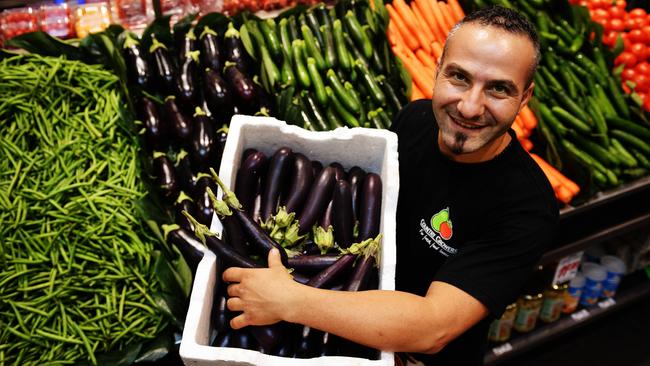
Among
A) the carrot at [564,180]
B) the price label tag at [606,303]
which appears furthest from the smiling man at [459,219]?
the price label tag at [606,303]

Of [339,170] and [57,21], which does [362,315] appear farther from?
[57,21]

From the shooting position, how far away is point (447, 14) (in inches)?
146

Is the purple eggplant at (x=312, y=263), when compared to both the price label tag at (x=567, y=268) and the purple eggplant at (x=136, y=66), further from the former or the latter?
the price label tag at (x=567, y=268)

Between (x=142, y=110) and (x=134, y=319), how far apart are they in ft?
3.47

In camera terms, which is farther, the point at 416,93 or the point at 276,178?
the point at 416,93

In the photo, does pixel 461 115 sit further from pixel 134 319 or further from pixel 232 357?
pixel 134 319

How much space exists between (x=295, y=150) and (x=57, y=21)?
7.96ft

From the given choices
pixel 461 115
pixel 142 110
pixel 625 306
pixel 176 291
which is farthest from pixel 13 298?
pixel 625 306

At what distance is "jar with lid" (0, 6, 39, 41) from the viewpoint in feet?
10.8

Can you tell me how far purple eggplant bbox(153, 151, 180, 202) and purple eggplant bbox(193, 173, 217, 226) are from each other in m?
0.10

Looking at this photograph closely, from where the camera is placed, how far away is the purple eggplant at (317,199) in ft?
5.23

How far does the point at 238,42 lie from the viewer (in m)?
2.98

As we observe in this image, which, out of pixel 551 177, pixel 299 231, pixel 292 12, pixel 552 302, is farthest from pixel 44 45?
pixel 552 302

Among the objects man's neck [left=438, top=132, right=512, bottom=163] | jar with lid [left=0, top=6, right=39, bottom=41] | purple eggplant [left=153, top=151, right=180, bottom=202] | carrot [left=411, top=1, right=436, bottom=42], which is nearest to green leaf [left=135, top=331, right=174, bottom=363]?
purple eggplant [left=153, top=151, right=180, bottom=202]
